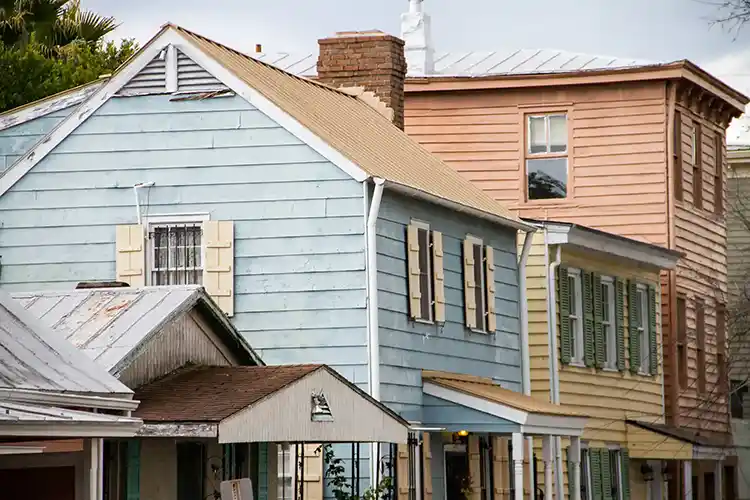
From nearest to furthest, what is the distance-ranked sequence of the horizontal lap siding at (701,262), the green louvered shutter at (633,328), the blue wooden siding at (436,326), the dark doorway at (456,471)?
the blue wooden siding at (436,326) < the dark doorway at (456,471) < the green louvered shutter at (633,328) < the horizontal lap siding at (701,262)

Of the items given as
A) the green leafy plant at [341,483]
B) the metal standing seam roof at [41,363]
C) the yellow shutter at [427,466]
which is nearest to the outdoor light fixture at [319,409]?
the green leafy plant at [341,483]

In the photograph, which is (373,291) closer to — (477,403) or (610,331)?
(477,403)

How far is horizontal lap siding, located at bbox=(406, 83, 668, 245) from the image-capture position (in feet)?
114

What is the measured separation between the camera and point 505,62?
121ft

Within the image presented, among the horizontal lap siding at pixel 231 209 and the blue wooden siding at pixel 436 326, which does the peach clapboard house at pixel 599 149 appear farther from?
the horizontal lap siding at pixel 231 209

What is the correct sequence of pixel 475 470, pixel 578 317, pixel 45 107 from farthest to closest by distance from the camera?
pixel 578 317, pixel 475 470, pixel 45 107

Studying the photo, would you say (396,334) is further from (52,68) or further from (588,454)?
(52,68)

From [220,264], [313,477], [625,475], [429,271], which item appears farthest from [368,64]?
[625,475]

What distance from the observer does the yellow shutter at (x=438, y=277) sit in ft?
83.2

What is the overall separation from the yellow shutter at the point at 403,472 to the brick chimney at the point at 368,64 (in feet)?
23.6

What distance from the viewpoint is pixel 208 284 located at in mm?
23734

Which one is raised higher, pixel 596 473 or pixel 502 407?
pixel 502 407

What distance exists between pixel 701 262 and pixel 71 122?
16.0 m

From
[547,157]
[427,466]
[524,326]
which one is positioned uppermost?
[547,157]
